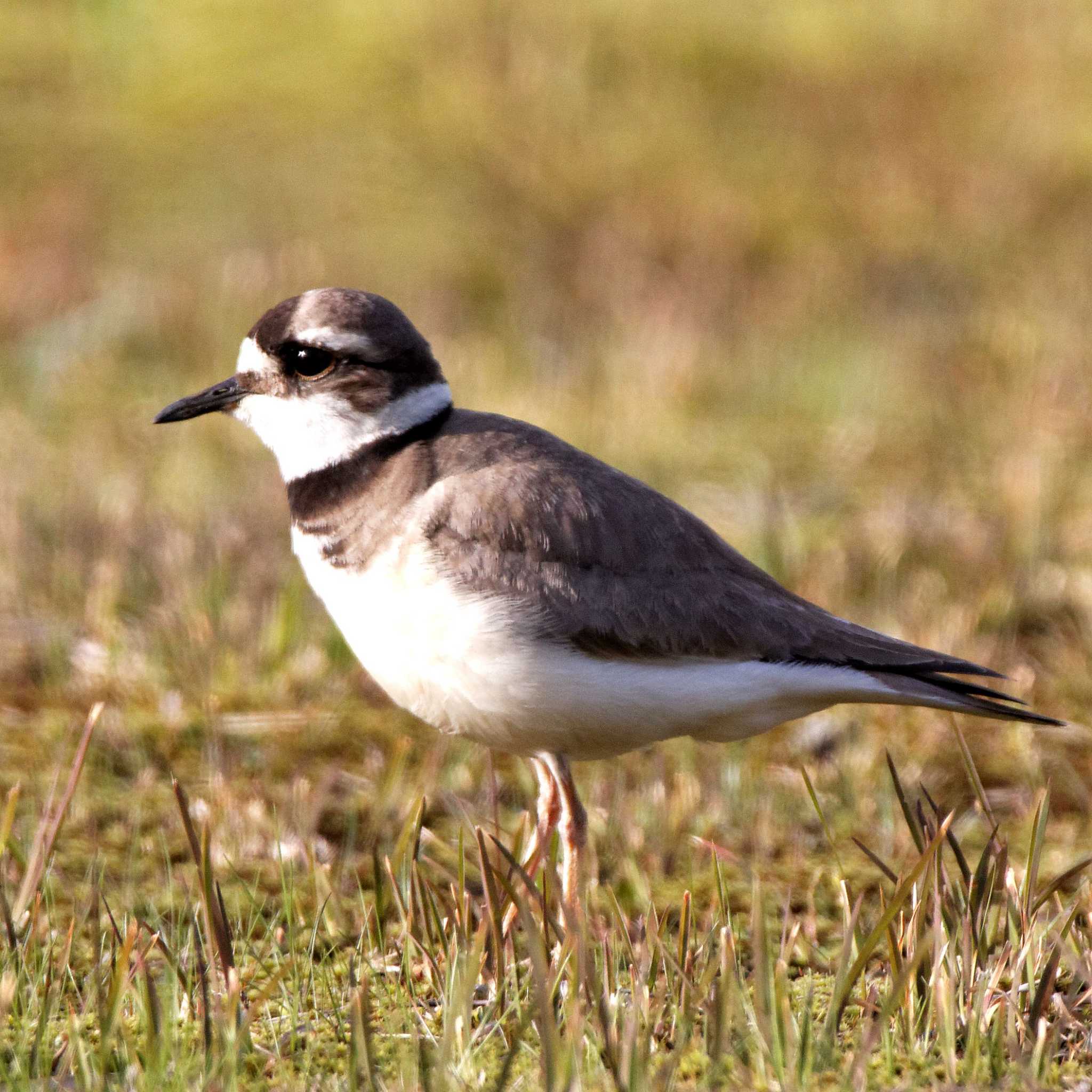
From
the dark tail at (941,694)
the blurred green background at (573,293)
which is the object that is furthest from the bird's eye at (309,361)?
the dark tail at (941,694)

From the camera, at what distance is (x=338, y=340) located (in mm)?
3537

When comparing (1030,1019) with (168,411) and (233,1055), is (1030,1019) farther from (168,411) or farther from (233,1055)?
(168,411)

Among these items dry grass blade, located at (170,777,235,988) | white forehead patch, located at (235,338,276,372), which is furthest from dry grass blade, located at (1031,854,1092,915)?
white forehead patch, located at (235,338,276,372)

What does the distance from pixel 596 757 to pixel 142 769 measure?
1562 millimetres

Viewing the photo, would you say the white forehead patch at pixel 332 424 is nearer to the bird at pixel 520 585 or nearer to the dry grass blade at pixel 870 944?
the bird at pixel 520 585

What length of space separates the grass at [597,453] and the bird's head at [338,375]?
90 cm

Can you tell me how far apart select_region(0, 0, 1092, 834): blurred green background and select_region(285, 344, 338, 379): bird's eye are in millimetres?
Result: 1248

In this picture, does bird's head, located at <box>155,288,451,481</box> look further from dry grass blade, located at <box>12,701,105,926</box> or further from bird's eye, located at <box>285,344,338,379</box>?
dry grass blade, located at <box>12,701,105,926</box>

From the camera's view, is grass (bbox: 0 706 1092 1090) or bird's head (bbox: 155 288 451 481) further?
bird's head (bbox: 155 288 451 481)

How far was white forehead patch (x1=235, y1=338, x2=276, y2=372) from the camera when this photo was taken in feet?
11.9

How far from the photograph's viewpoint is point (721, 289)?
31.0 feet

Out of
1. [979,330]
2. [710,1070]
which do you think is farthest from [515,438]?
[979,330]

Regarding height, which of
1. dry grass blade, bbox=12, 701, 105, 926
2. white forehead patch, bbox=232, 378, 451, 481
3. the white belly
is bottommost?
dry grass blade, bbox=12, 701, 105, 926

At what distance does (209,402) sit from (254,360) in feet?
0.53
